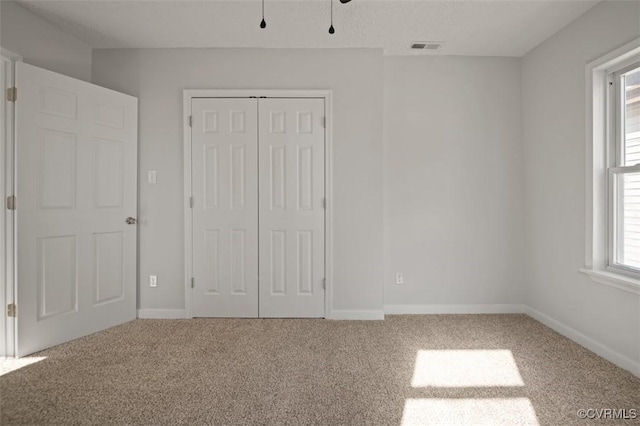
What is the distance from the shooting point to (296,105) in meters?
3.57

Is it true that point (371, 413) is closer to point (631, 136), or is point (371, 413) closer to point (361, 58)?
point (631, 136)

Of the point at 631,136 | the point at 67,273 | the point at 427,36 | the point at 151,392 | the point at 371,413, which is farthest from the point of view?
the point at 427,36

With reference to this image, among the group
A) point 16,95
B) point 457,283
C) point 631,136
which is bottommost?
point 457,283

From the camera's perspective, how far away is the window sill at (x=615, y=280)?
2.42 metres

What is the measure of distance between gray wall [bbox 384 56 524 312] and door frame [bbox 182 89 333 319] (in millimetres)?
607

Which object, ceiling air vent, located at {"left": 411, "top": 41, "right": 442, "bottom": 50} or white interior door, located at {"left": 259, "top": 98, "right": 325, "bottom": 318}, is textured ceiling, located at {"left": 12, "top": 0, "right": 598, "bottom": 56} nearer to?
ceiling air vent, located at {"left": 411, "top": 41, "right": 442, "bottom": 50}

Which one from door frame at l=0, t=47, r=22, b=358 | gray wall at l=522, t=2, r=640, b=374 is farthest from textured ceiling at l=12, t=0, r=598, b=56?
door frame at l=0, t=47, r=22, b=358

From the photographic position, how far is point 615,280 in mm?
2555

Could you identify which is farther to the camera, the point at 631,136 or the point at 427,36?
the point at 427,36

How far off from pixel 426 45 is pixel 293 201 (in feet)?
6.29

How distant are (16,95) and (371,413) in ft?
10.5

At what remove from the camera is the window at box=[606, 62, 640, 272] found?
258 centimetres

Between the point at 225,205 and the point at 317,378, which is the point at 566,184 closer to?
the point at 317,378

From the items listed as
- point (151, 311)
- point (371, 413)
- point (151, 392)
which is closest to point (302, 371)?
point (371, 413)
